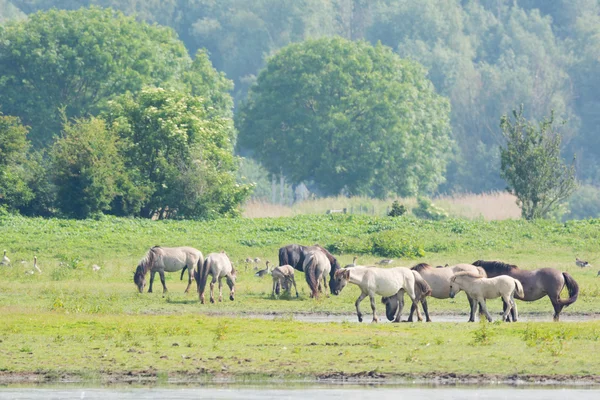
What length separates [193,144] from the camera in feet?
193

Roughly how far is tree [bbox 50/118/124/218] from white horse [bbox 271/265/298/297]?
18.8 m

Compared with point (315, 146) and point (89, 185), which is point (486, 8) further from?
point (89, 185)

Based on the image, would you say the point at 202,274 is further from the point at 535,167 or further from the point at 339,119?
the point at 339,119

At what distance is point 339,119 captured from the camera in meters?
83.6

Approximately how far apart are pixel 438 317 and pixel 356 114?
177 feet

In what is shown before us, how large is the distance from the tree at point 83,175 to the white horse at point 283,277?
61.7ft

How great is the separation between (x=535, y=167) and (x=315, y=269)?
23.7m

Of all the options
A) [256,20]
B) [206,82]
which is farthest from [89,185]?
[256,20]

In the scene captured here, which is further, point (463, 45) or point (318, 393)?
point (463, 45)

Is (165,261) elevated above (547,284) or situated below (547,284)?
above

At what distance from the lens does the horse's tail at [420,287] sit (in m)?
30.4

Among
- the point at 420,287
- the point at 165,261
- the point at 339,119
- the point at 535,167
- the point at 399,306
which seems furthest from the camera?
the point at 339,119

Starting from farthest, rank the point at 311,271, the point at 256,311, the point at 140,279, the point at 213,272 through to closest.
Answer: the point at 140,279
the point at 311,271
the point at 213,272
the point at 256,311

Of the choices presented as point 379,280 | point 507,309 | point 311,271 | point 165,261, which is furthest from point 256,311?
point 507,309
